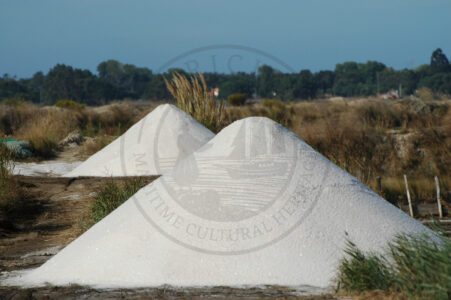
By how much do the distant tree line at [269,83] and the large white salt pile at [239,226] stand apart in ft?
96.9

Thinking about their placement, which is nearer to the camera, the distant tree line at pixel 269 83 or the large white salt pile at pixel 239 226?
the large white salt pile at pixel 239 226

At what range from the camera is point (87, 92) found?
138 ft

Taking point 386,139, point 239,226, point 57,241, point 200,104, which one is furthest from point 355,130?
point 239,226

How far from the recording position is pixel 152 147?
24.0 feet

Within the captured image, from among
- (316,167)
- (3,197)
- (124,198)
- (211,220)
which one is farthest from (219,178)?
(3,197)

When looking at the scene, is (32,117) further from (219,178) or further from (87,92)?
(87,92)

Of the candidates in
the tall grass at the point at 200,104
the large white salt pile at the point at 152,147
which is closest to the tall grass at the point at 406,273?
the large white salt pile at the point at 152,147

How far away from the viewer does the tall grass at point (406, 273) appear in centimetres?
260

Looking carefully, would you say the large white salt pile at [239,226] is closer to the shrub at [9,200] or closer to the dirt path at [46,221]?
the dirt path at [46,221]

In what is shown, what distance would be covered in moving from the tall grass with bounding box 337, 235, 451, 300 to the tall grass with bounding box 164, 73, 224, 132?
Result: 19.3 ft

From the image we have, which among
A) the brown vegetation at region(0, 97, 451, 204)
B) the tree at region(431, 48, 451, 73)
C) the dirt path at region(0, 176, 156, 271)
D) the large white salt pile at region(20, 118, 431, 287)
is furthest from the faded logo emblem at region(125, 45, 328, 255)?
the tree at region(431, 48, 451, 73)

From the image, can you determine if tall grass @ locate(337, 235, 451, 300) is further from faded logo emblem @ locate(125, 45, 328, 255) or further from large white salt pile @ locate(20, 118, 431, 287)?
faded logo emblem @ locate(125, 45, 328, 255)

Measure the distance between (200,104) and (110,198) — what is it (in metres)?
4.04

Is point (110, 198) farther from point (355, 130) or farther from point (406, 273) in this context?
point (355, 130)
